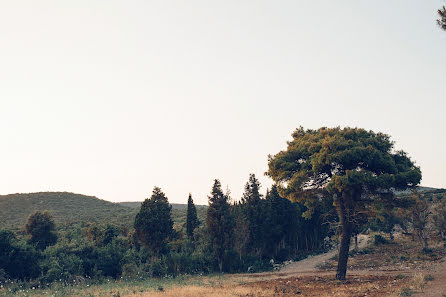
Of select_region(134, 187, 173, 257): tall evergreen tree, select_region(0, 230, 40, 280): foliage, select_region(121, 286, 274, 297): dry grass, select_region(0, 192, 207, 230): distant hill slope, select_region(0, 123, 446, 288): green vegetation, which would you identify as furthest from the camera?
select_region(0, 192, 207, 230): distant hill slope

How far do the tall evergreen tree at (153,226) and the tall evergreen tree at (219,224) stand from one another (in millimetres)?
5905

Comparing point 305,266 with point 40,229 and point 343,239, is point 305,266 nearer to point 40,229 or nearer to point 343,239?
point 343,239

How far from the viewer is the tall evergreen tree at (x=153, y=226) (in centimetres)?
3972

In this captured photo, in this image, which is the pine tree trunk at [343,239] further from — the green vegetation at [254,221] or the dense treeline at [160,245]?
the dense treeline at [160,245]

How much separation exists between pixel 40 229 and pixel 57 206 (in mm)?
75853

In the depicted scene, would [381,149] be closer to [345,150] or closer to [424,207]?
[345,150]

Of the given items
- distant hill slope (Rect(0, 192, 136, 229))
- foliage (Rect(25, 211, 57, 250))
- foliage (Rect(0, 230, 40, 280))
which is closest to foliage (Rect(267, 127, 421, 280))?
foliage (Rect(0, 230, 40, 280))

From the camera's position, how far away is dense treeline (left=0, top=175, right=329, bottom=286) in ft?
101

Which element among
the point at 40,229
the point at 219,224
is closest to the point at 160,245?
the point at 219,224

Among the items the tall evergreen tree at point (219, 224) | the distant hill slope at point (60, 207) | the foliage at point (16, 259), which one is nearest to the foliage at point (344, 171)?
→ the tall evergreen tree at point (219, 224)

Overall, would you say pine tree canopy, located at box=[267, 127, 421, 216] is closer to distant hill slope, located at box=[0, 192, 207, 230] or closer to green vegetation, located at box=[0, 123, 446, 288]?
green vegetation, located at box=[0, 123, 446, 288]

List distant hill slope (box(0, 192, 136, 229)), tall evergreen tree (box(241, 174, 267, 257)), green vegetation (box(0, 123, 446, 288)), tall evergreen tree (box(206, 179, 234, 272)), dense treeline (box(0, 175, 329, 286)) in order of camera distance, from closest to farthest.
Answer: green vegetation (box(0, 123, 446, 288))
dense treeline (box(0, 175, 329, 286))
tall evergreen tree (box(206, 179, 234, 272))
tall evergreen tree (box(241, 174, 267, 257))
distant hill slope (box(0, 192, 136, 229))

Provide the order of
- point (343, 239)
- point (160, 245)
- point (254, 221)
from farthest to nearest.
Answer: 1. point (254, 221)
2. point (160, 245)
3. point (343, 239)

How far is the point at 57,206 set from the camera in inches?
4596
